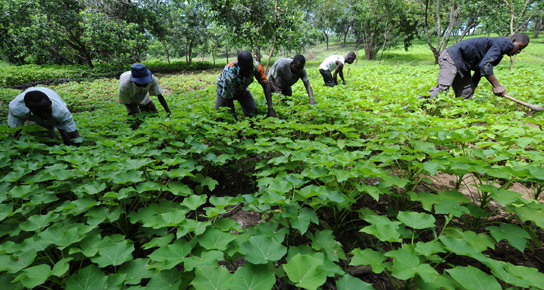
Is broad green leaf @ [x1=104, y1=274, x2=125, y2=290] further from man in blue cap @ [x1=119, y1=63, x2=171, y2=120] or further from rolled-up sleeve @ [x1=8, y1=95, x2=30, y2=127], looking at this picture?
man in blue cap @ [x1=119, y1=63, x2=171, y2=120]

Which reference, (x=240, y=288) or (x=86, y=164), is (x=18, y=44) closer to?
(x=86, y=164)

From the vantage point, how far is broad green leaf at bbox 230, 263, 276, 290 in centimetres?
121

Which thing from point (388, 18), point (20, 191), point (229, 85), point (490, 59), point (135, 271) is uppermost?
point (388, 18)

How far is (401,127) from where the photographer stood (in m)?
3.14

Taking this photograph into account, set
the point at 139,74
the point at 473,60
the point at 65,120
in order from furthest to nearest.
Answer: the point at 473,60 < the point at 139,74 < the point at 65,120

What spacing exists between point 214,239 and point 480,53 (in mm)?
6233

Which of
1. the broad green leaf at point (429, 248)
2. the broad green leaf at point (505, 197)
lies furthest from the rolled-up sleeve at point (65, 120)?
the broad green leaf at point (505, 197)

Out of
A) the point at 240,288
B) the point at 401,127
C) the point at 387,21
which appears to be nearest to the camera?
the point at 240,288

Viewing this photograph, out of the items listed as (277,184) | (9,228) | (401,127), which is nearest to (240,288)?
(277,184)

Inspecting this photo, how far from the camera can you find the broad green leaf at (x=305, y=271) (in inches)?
46.5

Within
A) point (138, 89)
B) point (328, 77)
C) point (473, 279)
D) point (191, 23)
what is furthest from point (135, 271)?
point (191, 23)

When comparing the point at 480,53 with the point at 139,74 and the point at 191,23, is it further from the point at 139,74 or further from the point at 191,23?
the point at 191,23

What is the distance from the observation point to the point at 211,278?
125 cm

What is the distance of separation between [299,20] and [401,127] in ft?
35.0
